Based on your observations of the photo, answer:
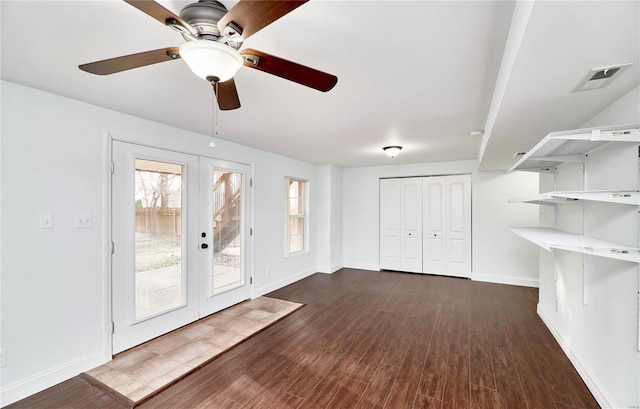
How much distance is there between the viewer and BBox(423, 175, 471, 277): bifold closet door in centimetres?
527

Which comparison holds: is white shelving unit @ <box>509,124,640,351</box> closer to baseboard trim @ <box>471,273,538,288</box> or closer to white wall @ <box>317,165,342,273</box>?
baseboard trim @ <box>471,273,538,288</box>

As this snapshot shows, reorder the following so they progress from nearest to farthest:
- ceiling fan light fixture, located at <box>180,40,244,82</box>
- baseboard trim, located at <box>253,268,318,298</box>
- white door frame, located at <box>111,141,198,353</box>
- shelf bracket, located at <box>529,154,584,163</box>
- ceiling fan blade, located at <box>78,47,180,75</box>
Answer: ceiling fan light fixture, located at <box>180,40,244,82</box>
ceiling fan blade, located at <box>78,47,180,75</box>
shelf bracket, located at <box>529,154,584,163</box>
white door frame, located at <box>111,141,198,353</box>
baseboard trim, located at <box>253,268,318,298</box>

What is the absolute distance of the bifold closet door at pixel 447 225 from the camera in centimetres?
527

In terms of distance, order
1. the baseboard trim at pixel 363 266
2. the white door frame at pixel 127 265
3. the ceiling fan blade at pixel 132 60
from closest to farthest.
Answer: the ceiling fan blade at pixel 132 60 < the white door frame at pixel 127 265 < the baseboard trim at pixel 363 266

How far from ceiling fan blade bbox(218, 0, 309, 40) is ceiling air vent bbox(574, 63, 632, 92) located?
1.63 metres

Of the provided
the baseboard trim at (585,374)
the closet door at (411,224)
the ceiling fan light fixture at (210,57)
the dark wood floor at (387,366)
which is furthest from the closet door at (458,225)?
the ceiling fan light fixture at (210,57)

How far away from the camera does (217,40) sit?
1.24 metres

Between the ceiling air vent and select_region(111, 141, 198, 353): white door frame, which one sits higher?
the ceiling air vent

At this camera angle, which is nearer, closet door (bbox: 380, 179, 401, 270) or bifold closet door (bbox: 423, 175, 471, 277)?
bifold closet door (bbox: 423, 175, 471, 277)

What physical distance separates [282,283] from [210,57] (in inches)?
165

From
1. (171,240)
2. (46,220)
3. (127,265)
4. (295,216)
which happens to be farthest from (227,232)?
(46,220)

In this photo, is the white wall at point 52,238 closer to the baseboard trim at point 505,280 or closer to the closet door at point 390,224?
the closet door at point 390,224

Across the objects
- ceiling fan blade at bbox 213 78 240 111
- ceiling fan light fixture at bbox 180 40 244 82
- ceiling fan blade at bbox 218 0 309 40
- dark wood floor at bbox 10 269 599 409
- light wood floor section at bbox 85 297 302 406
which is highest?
ceiling fan blade at bbox 218 0 309 40

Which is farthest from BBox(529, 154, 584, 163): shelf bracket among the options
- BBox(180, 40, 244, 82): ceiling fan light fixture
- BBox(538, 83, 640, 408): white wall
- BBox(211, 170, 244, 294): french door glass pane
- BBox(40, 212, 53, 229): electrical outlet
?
BBox(40, 212, 53, 229): electrical outlet
